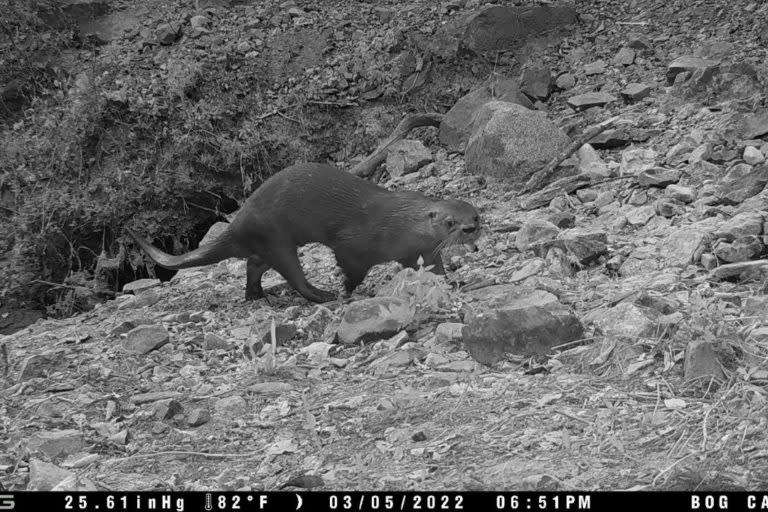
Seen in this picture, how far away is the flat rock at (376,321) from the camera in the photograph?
187 inches

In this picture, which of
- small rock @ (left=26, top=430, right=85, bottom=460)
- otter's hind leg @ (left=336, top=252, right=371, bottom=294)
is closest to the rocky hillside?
small rock @ (left=26, top=430, right=85, bottom=460)

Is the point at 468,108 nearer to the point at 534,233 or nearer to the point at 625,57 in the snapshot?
the point at 625,57

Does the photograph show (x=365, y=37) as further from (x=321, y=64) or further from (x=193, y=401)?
(x=193, y=401)

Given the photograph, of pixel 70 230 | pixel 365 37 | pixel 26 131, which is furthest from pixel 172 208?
pixel 365 37

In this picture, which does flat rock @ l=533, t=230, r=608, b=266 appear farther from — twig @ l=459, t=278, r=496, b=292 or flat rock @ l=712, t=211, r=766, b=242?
flat rock @ l=712, t=211, r=766, b=242

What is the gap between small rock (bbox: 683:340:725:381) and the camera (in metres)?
3.66

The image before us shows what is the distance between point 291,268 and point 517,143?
6.37 feet

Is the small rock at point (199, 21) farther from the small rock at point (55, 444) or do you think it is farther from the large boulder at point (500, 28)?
the small rock at point (55, 444)

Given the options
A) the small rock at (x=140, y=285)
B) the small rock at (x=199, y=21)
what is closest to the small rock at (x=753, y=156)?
the small rock at (x=140, y=285)

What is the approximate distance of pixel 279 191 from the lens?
5.88 metres

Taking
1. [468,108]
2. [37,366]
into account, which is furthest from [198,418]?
[468,108]

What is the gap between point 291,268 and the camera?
591 cm

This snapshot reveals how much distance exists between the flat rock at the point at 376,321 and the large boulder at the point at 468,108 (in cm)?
303
